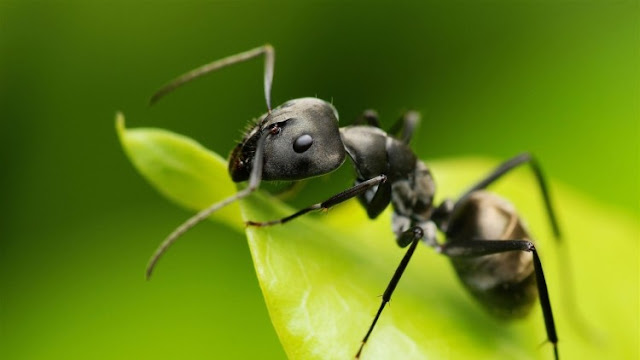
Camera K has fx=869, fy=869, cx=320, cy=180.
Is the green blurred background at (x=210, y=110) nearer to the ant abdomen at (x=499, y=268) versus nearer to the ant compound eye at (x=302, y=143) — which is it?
the ant abdomen at (x=499, y=268)

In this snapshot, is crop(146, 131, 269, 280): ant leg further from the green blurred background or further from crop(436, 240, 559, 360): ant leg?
the green blurred background

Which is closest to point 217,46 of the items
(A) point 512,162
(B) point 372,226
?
(B) point 372,226

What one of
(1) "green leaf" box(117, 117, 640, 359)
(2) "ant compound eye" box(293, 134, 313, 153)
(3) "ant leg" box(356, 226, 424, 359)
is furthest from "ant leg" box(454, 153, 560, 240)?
(2) "ant compound eye" box(293, 134, 313, 153)

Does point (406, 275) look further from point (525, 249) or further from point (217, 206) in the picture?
point (217, 206)

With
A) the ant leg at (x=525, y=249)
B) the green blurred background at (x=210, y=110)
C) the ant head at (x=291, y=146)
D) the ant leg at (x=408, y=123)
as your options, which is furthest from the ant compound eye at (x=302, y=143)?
the green blurred background at (x=210, y=110)

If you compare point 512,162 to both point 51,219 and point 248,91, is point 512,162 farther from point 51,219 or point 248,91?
point 51,219

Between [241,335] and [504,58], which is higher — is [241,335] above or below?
below

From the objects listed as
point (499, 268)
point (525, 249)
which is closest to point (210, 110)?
point (499, 268)
